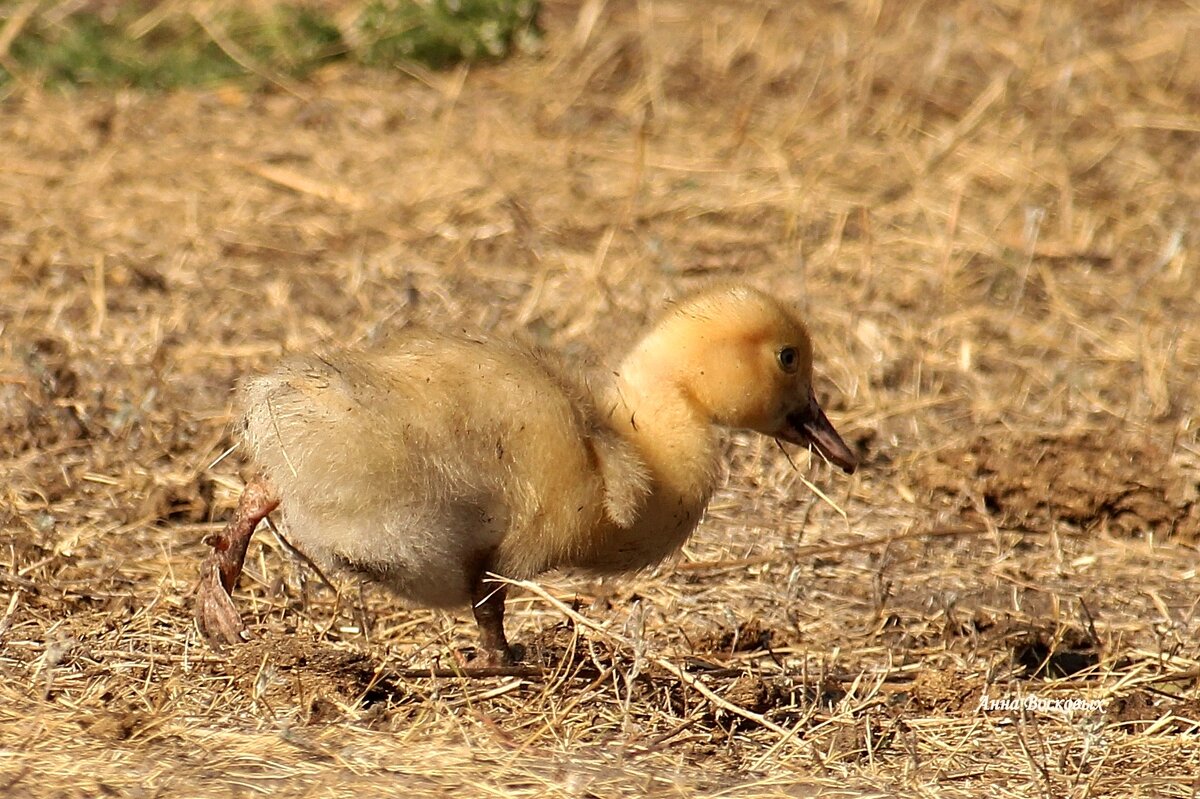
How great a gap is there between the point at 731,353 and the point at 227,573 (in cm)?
122

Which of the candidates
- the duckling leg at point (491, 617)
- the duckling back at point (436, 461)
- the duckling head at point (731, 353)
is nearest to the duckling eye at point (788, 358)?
the duckling head at point (731, 353)

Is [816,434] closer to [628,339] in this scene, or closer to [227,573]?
[628,339]

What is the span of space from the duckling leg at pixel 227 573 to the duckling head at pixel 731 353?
0.91 m

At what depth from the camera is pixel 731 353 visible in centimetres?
396

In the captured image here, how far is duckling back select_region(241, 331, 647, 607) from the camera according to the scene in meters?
3.42

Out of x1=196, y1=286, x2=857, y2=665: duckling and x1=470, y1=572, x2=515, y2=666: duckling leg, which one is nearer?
x1=196, y1=286, x2=857, y2=665: duckling

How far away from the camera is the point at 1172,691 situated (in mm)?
3990

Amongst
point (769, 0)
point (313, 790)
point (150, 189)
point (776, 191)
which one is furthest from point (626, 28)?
point (313, 790)
